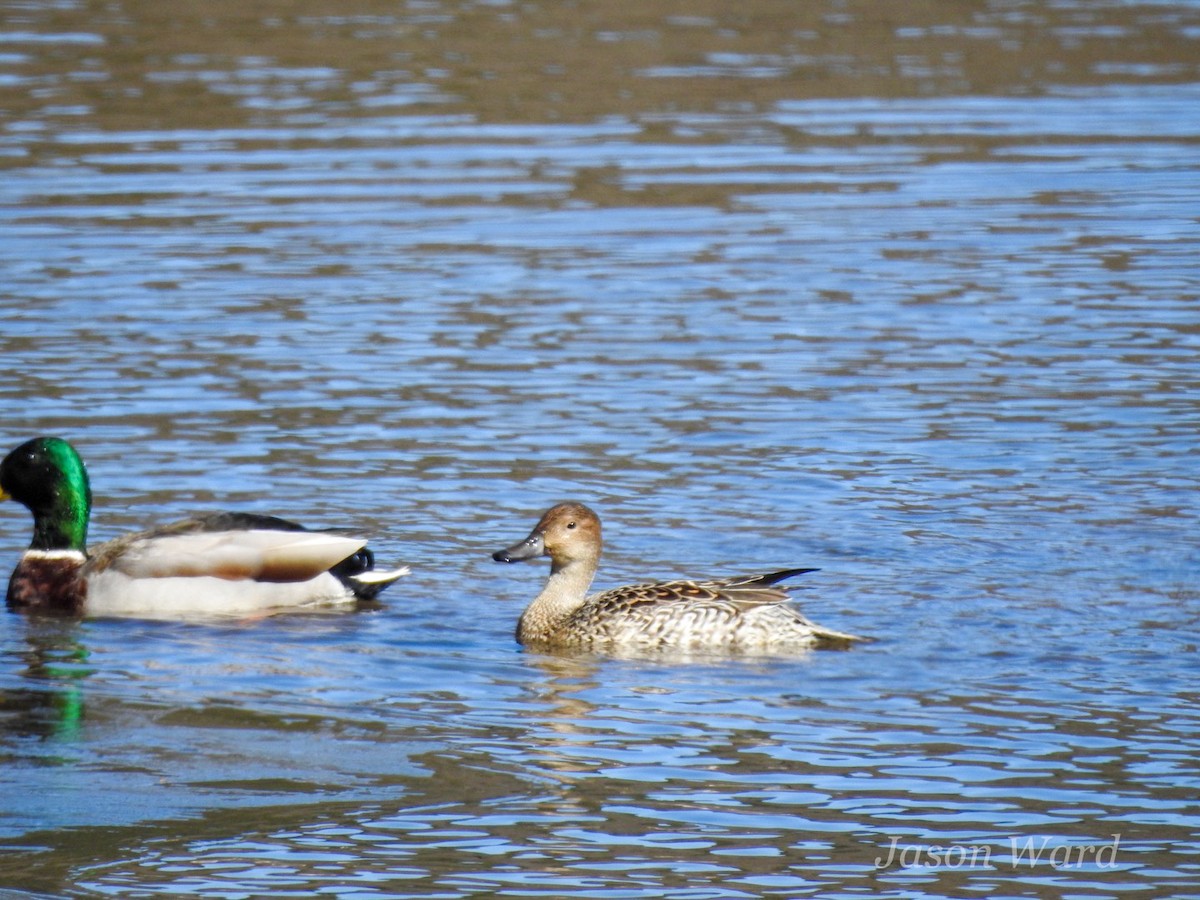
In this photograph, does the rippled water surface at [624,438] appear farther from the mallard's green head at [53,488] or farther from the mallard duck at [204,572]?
the mallard's green head at [53,488]

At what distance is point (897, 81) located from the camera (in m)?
28.5

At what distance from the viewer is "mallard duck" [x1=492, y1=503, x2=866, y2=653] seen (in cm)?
1007

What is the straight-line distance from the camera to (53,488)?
11680 millimetres

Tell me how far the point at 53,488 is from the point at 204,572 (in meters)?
1.03

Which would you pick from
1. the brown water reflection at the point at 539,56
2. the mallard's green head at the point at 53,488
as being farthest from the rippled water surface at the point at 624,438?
the mallard's green head at the point at 53,488

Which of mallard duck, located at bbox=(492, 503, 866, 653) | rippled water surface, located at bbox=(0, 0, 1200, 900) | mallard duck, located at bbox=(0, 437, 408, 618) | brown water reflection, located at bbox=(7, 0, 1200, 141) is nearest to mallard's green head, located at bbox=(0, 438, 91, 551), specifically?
mallard duck, located at bbox=(0, 437, 408, 618)

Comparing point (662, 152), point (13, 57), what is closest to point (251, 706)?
point (662, 152)

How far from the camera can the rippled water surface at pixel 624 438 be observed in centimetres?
782

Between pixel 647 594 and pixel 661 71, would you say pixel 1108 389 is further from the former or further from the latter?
pixel 661 71

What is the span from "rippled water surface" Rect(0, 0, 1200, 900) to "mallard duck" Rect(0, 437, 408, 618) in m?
0.19

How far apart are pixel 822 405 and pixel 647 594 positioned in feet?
15.6

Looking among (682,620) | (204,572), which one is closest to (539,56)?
(204,572)

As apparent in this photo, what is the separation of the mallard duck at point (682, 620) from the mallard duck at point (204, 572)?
3.56ft

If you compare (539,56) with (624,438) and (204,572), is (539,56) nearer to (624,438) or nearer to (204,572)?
(624,438)
